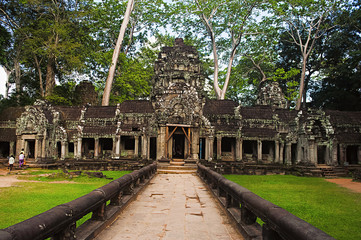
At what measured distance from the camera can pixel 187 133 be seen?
20766mm

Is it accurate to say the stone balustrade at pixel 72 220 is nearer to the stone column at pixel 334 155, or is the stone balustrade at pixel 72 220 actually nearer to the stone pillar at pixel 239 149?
the stone pillar at pixel 239 149

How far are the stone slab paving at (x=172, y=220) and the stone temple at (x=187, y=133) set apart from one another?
1266cm

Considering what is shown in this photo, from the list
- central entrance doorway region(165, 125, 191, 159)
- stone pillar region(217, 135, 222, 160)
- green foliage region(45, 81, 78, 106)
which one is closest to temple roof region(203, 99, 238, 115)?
stone pillar region(217, 135, 222, 160)

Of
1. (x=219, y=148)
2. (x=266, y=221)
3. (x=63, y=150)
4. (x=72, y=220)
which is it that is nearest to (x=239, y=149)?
(x=219, y=148)

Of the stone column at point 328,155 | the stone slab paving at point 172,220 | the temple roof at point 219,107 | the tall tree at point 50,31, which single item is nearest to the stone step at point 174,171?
the stone slab paving at point 172,220

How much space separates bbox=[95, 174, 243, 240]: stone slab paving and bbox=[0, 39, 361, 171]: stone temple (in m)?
12.7

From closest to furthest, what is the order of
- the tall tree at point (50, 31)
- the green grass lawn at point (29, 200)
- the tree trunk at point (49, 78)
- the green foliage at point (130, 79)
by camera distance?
1. the green grass lawn at point (29, 200)
2. the tall tree at point (50, 31)
3. the tree trunk at point (49, 78)
4. the green foliage at point (130, 79)

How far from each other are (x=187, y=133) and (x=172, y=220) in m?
15.0

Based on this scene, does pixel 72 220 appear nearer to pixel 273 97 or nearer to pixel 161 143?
pixel 161 143

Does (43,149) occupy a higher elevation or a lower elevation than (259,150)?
lower

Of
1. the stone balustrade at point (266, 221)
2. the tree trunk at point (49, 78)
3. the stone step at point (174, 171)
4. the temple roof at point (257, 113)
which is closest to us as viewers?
the stone balustrade at point (266, 221)

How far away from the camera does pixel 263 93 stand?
111 feet

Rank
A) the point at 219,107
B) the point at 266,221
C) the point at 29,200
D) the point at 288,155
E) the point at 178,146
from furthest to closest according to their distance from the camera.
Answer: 1. the point at 219,107
2. the point at 178,146
3. the point at 288,155
4. the point at 29,200
5. the point at 266,221

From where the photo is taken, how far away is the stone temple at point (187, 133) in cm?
2270
